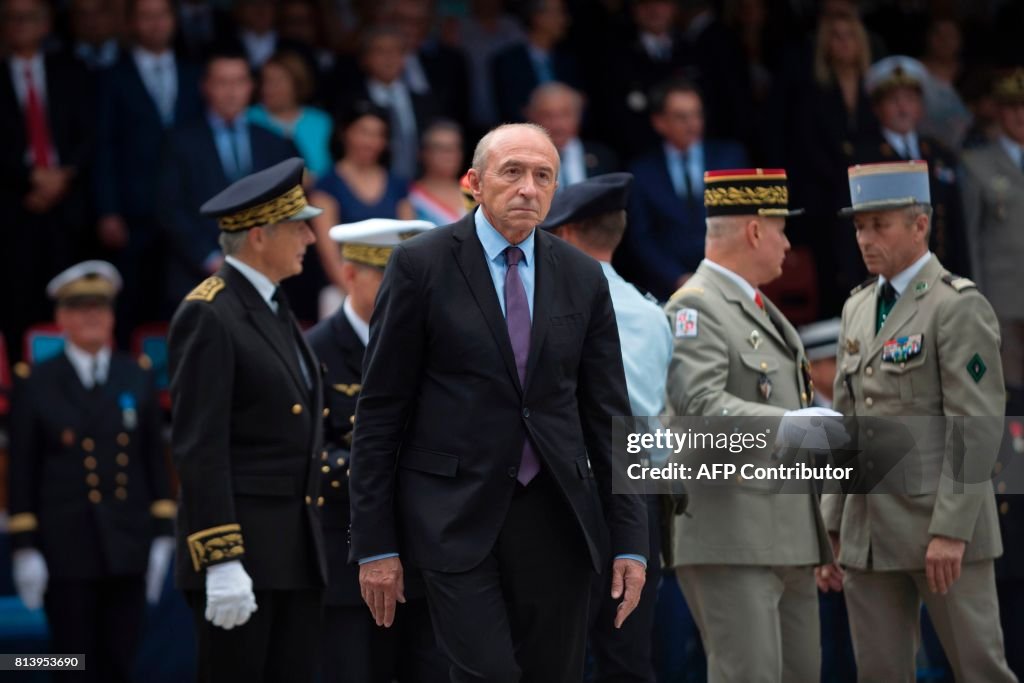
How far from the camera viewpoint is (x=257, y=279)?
505 cm

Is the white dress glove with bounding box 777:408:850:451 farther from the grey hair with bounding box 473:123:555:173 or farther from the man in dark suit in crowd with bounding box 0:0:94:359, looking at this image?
the man in dark suit in crowd with bounding box 0:0:94:359

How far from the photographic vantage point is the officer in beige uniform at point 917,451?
4.95 meters

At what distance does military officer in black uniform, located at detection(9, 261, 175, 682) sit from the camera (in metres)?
6.77

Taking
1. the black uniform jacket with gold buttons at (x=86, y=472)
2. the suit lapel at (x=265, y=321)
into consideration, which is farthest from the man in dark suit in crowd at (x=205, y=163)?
the suit lapel at (x=265, y=321)

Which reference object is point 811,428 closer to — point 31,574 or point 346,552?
point 346,552

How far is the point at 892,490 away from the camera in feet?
16.8

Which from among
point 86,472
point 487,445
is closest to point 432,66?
point 86,472

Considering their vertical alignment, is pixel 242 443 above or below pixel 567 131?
below

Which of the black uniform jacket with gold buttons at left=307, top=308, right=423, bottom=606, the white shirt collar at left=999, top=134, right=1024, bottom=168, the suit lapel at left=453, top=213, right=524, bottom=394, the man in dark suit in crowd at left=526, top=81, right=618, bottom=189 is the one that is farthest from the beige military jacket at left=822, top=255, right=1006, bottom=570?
the man in dark suit in crowd at left=526, top=81, right=618, bottom=189

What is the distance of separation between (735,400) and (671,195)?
13.5 feet

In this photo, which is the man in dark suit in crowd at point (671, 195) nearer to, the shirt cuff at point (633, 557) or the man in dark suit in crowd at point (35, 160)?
the man in dark suit in crowd at point (35, 160)

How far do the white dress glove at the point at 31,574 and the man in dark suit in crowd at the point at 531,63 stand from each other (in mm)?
4205

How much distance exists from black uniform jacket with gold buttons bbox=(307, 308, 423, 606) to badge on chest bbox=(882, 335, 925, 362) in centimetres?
170

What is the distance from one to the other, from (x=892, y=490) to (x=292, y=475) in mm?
1939
